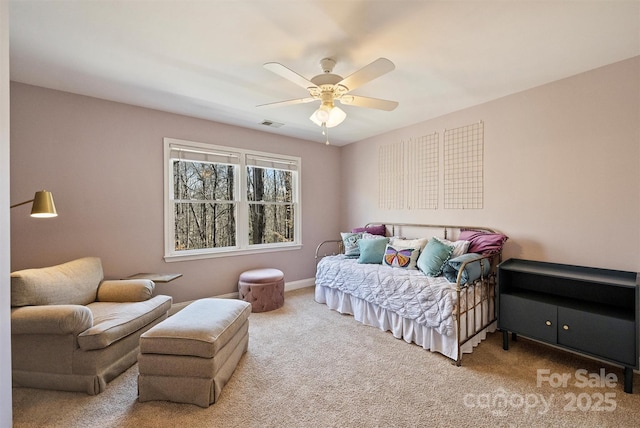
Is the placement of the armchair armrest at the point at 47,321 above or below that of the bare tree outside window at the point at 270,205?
below

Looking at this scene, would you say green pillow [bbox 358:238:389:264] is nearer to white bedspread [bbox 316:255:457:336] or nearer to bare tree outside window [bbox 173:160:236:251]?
white bedspread [bbox 316:255:457:336]

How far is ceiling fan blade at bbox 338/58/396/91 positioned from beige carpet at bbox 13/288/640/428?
2.28 m

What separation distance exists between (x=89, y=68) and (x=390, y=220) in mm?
3873

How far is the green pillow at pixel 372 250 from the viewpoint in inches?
138

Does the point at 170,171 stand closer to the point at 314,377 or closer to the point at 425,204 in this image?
the point at 314,377

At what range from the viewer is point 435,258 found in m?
2.82

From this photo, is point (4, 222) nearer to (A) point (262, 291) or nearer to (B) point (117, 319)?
(B) point (117, 319)

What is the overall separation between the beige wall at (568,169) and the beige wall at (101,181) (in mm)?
3344

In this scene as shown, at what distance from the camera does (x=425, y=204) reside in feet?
12.3

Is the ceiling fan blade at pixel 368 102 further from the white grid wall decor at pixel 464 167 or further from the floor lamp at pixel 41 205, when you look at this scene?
the floor lamp at pixel 41 205

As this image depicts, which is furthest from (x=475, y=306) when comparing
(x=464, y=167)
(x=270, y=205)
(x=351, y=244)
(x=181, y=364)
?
(x=270, y=205)

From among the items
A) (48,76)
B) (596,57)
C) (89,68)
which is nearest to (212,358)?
(89,68)

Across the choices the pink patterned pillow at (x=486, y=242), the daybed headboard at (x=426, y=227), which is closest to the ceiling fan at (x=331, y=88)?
the pink patterned pillow at (x=486, y=242)

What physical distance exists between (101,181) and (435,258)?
372cm
